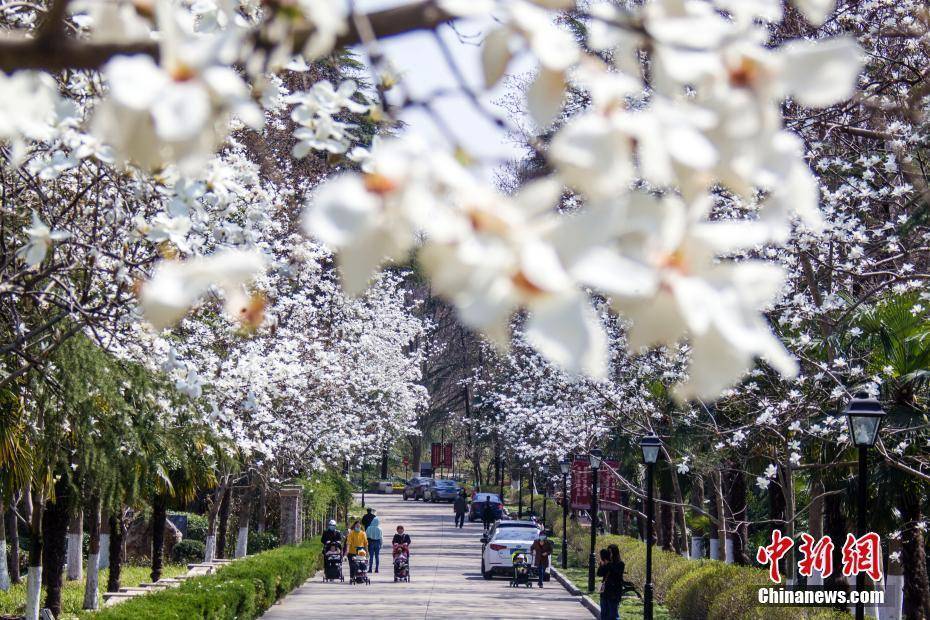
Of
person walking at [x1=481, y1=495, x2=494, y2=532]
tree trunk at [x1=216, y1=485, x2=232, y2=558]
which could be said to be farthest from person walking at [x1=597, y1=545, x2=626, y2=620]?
person walking at [x1=481, y1=495, x2=494, y2=532]

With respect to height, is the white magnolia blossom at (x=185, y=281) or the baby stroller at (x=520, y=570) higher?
the white magnolia blossom at (x=185, y=281)

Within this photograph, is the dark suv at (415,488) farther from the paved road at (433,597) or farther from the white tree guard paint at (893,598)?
the white tree guard paint at (893,598)

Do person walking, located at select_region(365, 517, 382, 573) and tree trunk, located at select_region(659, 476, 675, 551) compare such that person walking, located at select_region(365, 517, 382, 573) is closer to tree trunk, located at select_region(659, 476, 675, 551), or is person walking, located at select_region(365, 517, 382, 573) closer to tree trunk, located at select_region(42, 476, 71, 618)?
tree trunk, located at select_region(659, 476, 675, 551)

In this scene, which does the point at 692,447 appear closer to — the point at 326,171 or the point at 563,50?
the point at 326,171

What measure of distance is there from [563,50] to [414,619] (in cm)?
1746

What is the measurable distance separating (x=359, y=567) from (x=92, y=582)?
31.1 feet

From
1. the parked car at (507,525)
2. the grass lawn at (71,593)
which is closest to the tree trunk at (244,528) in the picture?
the grass lawn at (71,593)

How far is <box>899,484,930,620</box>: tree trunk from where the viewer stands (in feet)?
43.5

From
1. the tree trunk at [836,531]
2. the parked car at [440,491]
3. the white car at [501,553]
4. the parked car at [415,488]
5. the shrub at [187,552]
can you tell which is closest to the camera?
the tree trunk at [836,531]

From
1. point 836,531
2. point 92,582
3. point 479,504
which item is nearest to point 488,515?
point 479,504

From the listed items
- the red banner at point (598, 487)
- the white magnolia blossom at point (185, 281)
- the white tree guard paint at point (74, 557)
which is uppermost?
the white magnolia blossom at point (185, 281)

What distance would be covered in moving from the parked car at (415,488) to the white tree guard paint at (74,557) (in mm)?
42088

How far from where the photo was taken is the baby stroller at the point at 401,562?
2559 cm

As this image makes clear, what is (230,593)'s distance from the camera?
1480 centimetres
